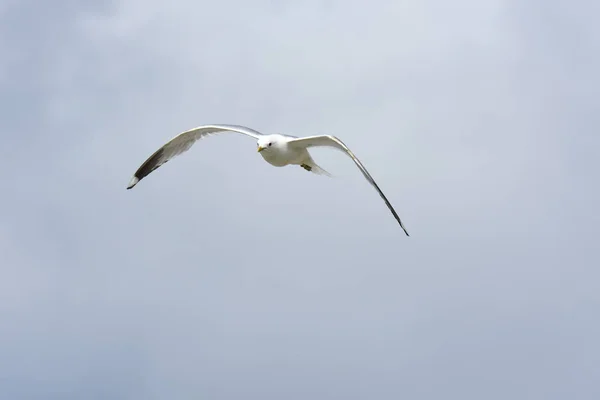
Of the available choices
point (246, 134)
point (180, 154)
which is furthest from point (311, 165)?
Result: point (180, 154)

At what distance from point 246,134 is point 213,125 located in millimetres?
1415

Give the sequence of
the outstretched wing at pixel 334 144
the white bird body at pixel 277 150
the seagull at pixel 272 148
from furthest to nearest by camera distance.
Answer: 1. the white bird body at pixel 277 150
2. the seagull at pixel 272 148
3. the outstretched wing at pixel 334 144

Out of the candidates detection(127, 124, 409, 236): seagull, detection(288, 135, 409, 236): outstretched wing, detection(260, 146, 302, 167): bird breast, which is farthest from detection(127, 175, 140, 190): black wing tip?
detection(288, 135, 409, 236): outstretched wing

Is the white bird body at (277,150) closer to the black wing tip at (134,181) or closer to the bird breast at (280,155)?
the bird breast at (280,155)

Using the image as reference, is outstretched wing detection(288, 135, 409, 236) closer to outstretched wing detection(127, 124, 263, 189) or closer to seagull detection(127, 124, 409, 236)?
seagull detection(127, 124, 409, 236)

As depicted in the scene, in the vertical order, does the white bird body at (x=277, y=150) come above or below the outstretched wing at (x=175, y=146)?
below

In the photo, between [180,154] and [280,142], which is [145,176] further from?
[280,142]

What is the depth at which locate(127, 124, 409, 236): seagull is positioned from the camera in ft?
68.3

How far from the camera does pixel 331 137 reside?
68.2 ft

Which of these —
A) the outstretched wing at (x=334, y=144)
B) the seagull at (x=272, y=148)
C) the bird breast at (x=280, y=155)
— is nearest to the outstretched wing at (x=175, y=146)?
the seagull at (x=272, y=148)

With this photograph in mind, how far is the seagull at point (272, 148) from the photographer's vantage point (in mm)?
20812

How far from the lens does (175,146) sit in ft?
82.8

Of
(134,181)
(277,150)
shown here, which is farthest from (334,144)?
(134,181)

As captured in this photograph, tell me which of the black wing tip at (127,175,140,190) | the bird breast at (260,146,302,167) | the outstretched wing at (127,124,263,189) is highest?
the outstretched wing at (127,124,263,189)
